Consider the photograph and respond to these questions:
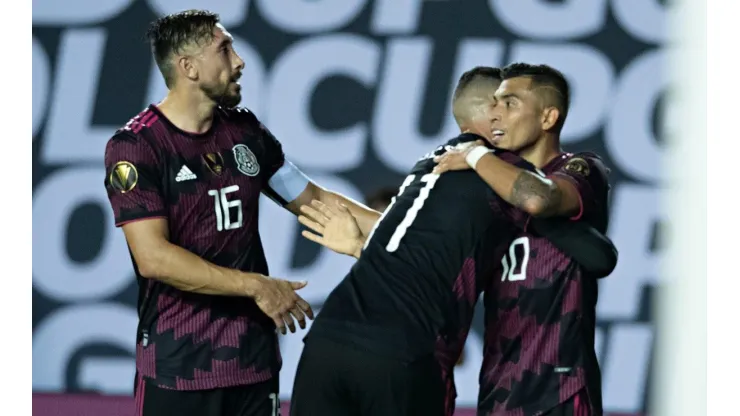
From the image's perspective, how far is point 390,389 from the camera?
270cm

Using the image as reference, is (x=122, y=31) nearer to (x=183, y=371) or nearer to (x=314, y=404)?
(x=183, y=371)

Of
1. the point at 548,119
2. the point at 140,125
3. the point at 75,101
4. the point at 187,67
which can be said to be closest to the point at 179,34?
the point at 187,67

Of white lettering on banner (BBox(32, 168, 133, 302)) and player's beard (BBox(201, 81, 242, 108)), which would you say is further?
white lettering on banner (BBox(32, 168, 133, 302))

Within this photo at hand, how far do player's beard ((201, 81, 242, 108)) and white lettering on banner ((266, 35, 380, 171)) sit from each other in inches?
110

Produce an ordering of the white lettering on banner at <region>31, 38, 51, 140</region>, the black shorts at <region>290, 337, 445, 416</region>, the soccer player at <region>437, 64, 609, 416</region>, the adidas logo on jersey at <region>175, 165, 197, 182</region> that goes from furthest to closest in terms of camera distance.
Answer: the white lettering on banner at <region>31, 38, 51, 140</region> < the adidas logo on jersey at <region>175, 165, 197, 182</region> < the soccer player at <region>437, 64, 609, 416</region> < the black shorts at <region>290, 337, 445, 416</region>

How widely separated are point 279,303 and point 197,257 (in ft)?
0.89

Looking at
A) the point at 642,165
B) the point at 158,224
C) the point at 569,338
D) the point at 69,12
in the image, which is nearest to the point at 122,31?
the point at 69,12

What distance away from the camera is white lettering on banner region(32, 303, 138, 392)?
6.34 metres

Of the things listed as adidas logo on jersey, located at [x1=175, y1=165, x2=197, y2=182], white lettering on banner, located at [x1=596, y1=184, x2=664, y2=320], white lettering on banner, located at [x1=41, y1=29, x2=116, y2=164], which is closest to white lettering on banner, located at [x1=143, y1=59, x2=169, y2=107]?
white lettering on banner, located at [x1=41, y1=29, x2=116, y2=164]

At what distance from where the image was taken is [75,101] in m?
6.45

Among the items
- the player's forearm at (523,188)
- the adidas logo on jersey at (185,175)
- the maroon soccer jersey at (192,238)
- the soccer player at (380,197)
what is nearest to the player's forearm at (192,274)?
the maroon soccer jersey at (192,238)

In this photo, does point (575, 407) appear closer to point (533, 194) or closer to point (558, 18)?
point (533, 194)

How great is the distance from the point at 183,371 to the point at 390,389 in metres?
0.82

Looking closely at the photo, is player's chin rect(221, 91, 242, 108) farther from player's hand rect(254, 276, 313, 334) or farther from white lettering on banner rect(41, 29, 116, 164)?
white lettering on banner rect(41, 29, 116, 164)
